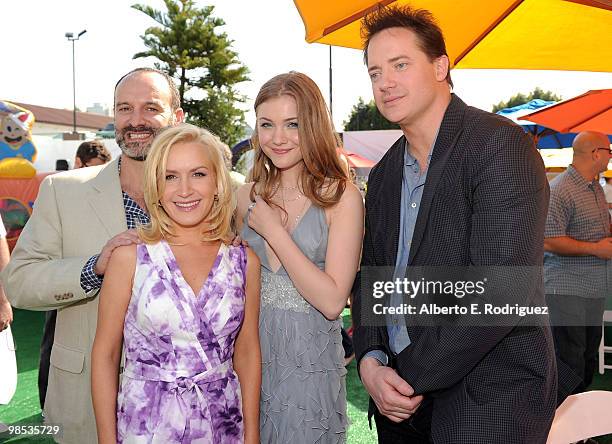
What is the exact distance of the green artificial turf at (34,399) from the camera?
4.51m

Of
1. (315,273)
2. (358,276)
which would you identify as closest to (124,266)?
(315,273)

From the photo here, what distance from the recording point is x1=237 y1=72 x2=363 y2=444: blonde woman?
7.30 feet

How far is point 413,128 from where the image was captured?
2.08 meters

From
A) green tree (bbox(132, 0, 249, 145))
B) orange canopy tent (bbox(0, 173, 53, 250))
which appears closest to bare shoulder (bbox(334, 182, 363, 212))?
A: orange canopy tent (bbox(0, 173, 53, 250))

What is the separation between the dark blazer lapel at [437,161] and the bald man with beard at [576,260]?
3.16 meters

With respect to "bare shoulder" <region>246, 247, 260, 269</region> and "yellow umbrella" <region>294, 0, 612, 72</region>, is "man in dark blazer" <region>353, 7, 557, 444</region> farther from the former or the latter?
"yellow umbrella" <region>294, 0, 612, 72</region>

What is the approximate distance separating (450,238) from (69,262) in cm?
133

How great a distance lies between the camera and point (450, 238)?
1874 millimetres

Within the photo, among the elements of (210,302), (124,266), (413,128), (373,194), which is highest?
(413,128)

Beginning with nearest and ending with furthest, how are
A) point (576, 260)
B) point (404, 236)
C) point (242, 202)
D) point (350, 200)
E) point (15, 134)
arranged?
point (404, 236), point (350, 200), point (242, 202), point (576, 260), point (15, 134)

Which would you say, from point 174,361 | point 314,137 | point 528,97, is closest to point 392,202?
point 314,137

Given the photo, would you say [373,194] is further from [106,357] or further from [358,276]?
[106,357]

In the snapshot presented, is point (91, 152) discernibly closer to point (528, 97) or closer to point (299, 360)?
point (299, 360)

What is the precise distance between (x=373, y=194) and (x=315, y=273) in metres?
0.39
